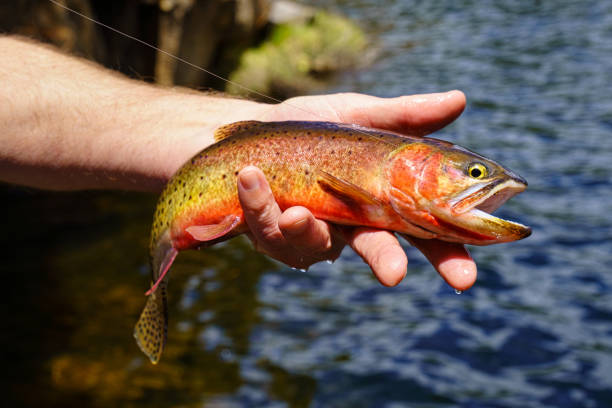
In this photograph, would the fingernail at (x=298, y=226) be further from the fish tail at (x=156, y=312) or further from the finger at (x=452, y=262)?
the fish tail at (x=156, y=312)

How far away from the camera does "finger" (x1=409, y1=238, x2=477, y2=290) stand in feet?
9.70

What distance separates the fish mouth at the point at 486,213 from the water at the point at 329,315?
3.68m

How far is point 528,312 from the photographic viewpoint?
23.8 feet

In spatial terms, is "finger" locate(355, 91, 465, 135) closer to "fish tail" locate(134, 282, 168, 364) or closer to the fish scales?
the fish scales

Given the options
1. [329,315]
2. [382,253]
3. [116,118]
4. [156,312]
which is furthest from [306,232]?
[329,315]

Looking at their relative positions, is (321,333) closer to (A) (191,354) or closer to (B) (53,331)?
(A) (191,354)

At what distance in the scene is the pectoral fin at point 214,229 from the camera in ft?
10.6

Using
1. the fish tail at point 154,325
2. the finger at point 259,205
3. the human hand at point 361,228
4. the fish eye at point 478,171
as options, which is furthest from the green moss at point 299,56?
the fish eye at point 478,171

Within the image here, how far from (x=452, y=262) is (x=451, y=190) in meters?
0.34

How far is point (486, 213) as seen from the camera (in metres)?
2.92

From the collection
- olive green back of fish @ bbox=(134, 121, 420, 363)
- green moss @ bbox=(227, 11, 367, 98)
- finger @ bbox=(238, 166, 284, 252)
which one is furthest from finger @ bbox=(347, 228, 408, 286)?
green moss @ bbox=(227, 11, 367, 98)

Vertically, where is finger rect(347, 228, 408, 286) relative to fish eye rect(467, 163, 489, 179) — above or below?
below

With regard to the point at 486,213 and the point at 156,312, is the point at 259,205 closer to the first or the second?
the point at 486,213

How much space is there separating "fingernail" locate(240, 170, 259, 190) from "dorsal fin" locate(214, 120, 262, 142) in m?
0.54
